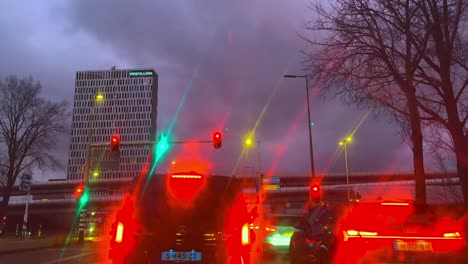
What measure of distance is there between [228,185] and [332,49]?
7.84 meters

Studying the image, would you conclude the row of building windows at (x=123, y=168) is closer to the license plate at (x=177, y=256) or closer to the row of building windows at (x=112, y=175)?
the row of building windows at (x=112, y=175)

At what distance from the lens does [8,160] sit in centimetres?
4972

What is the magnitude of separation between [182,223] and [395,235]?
317cm

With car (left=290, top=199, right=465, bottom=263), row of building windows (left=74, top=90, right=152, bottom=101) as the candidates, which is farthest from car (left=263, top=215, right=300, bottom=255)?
row of building windows (left=74, top=90, right=152, bottom=101)

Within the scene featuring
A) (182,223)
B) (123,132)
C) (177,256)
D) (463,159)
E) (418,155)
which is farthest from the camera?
(123,132)

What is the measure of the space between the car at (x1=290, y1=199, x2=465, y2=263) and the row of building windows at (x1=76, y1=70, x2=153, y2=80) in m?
71.8

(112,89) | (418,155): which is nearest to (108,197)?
(112,89)

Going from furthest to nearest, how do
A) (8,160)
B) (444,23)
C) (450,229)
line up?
(8,160) → (444,23) → (450,229)

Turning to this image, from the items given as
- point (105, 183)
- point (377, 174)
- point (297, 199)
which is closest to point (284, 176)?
point (297, 199)

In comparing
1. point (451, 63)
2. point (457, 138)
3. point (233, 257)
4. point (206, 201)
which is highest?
point (451, 63)

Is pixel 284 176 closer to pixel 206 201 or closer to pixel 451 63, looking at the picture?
pixel 451 63

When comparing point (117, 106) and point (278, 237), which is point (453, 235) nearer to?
point (278, 237)

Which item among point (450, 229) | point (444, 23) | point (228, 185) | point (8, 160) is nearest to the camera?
point (228, 185)

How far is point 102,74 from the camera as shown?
75.5 meters
